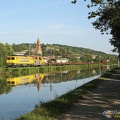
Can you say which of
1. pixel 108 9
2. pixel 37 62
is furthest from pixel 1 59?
pixel 108 9

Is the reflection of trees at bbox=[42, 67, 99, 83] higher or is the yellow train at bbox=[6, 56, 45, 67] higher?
the yellow train at bbox=[6, 56, 45, 67]

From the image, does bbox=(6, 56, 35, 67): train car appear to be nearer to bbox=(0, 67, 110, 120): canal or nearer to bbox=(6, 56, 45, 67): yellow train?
bbox=(6, 56, 45, 67): yellow train

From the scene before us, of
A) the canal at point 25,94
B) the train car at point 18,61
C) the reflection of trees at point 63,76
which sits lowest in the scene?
the canal at point 25,94

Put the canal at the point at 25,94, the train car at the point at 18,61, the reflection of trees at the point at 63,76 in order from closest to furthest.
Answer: the canal at the point at 25,94, the reflection of trees at the point at 63,76, the train car at the point at 18,61

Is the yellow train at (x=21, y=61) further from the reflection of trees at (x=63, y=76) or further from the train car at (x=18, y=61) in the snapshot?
the reflection of trees at (x=63, y=76)

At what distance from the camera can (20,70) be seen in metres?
62.8

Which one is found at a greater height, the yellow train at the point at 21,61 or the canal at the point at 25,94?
the yellow train at the point at 21,61

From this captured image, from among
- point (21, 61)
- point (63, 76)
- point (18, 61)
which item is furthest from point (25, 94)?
point (21, 61)

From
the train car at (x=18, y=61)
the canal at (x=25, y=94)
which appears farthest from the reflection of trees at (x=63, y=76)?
the train car at (x=18, y=61)

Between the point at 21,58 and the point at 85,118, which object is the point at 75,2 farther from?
the point at 21,58

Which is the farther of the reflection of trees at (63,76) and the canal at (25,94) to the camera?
the reflection of trees at (63,76)

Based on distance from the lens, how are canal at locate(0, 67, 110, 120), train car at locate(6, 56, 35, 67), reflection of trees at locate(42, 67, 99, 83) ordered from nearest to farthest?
canal at locate(0, 67, 110, 120), reflection of trees at locate(42, 67, 99, 83), train car at locate(6, 56, 35, 67)

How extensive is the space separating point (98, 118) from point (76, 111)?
185cm

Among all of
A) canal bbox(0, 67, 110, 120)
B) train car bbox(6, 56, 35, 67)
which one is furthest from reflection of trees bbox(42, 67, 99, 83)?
train car bbox(6, 56, 35, 67)
